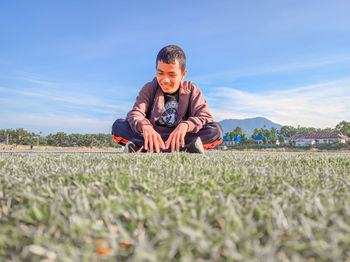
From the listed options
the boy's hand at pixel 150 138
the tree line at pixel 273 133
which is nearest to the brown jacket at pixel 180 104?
the boy's hand at pixel 150 138

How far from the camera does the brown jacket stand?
416cm

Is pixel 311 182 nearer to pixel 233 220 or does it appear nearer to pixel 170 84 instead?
pixel 233 220

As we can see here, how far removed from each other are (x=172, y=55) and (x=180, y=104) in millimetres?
786

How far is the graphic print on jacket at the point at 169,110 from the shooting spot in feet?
14.0

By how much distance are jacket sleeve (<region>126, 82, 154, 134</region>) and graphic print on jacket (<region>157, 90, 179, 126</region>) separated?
0.28 metres

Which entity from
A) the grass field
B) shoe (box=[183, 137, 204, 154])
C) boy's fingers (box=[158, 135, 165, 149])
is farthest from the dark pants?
the grass field

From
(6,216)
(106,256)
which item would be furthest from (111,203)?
(6,216)

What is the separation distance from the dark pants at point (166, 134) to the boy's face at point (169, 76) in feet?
2.18

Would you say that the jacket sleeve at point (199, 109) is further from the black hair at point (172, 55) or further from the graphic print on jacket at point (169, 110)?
the black hair at point (172, 55)

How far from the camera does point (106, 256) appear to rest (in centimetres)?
66

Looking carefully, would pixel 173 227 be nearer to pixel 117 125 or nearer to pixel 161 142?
pixel 161 142

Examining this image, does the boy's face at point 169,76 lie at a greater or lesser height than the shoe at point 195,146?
greater

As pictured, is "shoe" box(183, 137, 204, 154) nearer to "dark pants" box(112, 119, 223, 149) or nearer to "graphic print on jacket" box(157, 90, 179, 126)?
"dark pants" box(112, 119, 223, 149)

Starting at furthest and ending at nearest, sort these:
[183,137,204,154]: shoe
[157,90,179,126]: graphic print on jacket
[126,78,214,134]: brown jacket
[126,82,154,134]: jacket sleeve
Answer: [157,90,179,126]: graphic print on jacket < [126,78,214,134]: brown jacket < [126,82,154,134]: jacket sleeve < [183,137,204,154]: shoe
